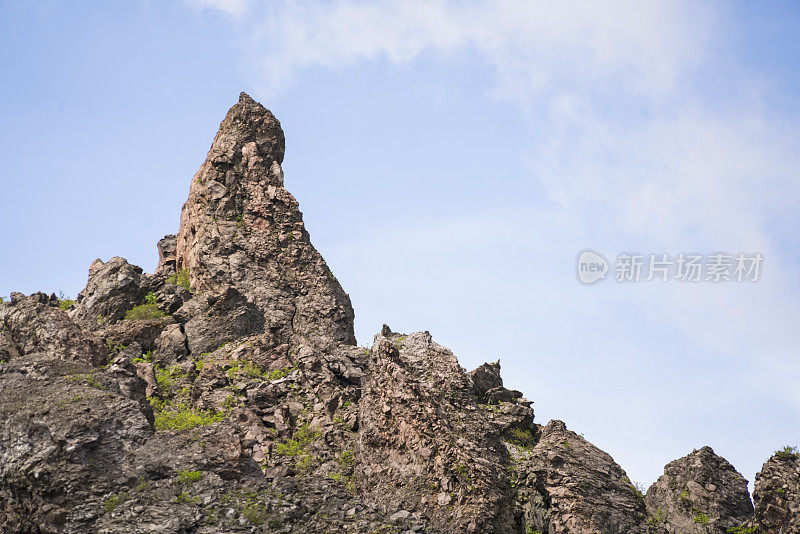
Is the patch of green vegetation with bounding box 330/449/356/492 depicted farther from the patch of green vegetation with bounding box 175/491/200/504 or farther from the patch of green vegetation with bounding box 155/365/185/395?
the patch of green vegetation with bounding box 155/365/185/395

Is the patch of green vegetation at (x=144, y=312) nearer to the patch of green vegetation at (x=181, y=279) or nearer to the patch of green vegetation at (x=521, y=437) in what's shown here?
the patch of green vegetation at (x=181, y=279)

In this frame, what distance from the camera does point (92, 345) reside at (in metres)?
41.8

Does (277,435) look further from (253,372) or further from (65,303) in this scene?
(65,303)

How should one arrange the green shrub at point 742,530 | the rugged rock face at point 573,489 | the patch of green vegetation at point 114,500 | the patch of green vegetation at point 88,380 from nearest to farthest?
the patch of green vegetation at point 114,500 < the green shrub at point 742,530 < the rugged rock face at point 573,489 < the patch of green vegetation at point 88,380

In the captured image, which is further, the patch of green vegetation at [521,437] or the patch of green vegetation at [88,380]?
the patch of green vegetation at [521,437]

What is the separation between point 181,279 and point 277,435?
696 inches

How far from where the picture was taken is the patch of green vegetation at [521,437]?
40812mm

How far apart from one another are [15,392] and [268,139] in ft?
90.5

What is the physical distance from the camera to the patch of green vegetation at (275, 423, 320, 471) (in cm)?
3747

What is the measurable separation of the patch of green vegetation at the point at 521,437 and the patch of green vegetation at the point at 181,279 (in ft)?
76.2

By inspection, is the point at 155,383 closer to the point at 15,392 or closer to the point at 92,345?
the point at 92,345

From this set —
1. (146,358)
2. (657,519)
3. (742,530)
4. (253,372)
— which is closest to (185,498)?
(253,372)

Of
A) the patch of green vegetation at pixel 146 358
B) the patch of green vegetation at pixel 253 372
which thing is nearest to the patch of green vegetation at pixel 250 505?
the patch of green vegetation at pixel 253 372

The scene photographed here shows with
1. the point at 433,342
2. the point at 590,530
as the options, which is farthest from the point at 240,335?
the point at 590,530
